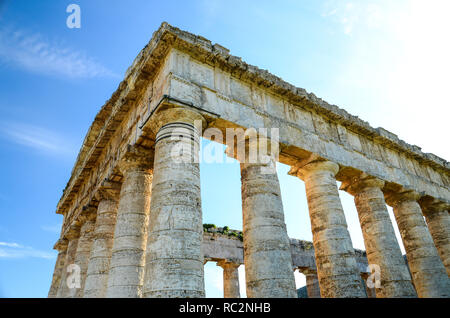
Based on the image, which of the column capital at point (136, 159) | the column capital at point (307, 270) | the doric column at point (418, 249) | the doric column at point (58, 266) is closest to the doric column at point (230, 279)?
the column capital at point (307, 270)

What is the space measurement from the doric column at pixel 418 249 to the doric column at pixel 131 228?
10.9 meters

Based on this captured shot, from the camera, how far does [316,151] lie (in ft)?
38.0

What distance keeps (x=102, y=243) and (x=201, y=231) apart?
5.58 meters

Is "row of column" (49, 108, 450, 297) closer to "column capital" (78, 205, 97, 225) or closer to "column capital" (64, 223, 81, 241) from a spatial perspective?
"column capital" (78, 205, 97, 225)

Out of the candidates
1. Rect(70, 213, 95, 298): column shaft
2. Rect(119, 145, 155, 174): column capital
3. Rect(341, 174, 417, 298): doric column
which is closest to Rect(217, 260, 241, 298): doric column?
Rect(70, 213, 95, 298): column shaft

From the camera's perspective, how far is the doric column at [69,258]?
13.5m

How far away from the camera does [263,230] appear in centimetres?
897

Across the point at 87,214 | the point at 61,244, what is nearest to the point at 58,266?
the point at 61,244

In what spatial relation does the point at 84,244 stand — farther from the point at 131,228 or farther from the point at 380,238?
the point at 380,238

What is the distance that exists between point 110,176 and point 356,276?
884 centimetres

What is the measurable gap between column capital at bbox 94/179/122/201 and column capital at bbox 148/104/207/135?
13.8 ft

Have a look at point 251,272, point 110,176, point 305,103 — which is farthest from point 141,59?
point 251,272

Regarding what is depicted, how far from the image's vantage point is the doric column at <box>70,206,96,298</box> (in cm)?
1296
